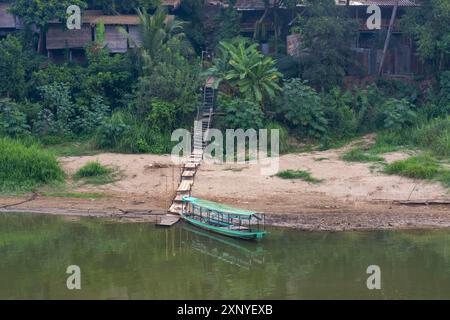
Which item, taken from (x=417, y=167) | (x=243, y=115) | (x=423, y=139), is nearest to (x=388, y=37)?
(x=423, y=139)

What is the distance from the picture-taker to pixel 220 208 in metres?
22.5

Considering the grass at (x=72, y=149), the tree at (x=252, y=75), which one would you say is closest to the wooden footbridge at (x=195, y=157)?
the tree at (x=252, y=75)

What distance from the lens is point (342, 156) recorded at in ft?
87.4

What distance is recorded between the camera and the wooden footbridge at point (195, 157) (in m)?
23.6

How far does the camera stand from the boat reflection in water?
20.7m

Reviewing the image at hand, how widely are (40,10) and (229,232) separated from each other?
1332cm

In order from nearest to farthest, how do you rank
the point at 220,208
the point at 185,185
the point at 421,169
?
the point at 220,208 → the point at 421,169 → the point at 185,185

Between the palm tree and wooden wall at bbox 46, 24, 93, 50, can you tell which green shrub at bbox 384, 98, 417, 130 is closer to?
the palm tree

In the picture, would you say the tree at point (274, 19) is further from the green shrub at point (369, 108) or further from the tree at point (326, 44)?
the green shrub at point (369, 108)

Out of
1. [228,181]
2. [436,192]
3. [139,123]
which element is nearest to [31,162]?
[139,123]

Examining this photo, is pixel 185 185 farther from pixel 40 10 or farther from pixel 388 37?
pixel 388 37

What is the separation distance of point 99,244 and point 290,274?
5.47m

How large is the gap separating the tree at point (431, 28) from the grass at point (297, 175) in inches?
264

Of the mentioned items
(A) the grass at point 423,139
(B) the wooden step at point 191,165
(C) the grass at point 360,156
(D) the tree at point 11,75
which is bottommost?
(B) the wooden step at point 191,165
